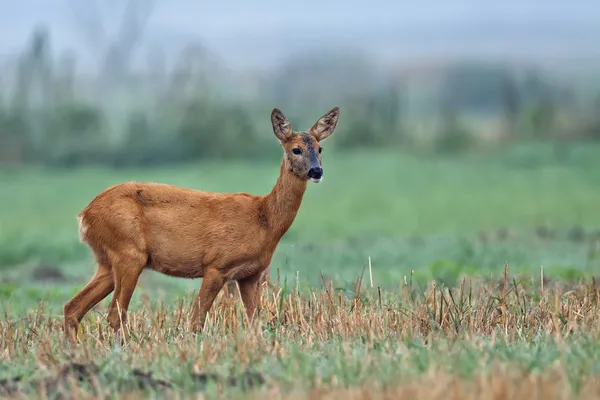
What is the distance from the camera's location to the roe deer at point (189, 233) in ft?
37.3

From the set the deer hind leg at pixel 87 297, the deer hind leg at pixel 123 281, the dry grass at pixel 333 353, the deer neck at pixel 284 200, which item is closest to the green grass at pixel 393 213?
the deer neck at pixel 284 200

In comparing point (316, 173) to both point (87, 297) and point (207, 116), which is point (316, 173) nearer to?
point (87, 297)

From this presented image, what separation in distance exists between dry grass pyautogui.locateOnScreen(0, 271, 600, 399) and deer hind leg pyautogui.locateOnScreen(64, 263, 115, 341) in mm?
235

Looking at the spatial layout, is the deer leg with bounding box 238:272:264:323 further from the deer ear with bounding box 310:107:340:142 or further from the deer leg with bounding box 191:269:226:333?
the deer ear with bounding box 310:107:340:142

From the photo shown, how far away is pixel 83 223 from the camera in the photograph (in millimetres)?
11695

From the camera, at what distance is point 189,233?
38.0ft

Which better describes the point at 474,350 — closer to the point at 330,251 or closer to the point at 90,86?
the point at 330,251

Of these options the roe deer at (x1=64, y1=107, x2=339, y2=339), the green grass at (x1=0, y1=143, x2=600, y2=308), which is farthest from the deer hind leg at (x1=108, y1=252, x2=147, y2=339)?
the green grass at (x1=0, y1=143, x2=600, y2=308)

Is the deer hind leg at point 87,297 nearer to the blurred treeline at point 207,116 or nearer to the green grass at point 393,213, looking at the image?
the green grass at point 393,213

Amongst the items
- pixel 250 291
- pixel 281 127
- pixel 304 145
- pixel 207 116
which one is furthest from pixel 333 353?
pixel 207 116

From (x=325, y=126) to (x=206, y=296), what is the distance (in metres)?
2.31

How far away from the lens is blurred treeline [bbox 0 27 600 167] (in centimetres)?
5050

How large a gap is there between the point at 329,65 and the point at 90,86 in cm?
1909

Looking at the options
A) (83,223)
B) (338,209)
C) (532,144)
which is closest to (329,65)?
(532,144)
